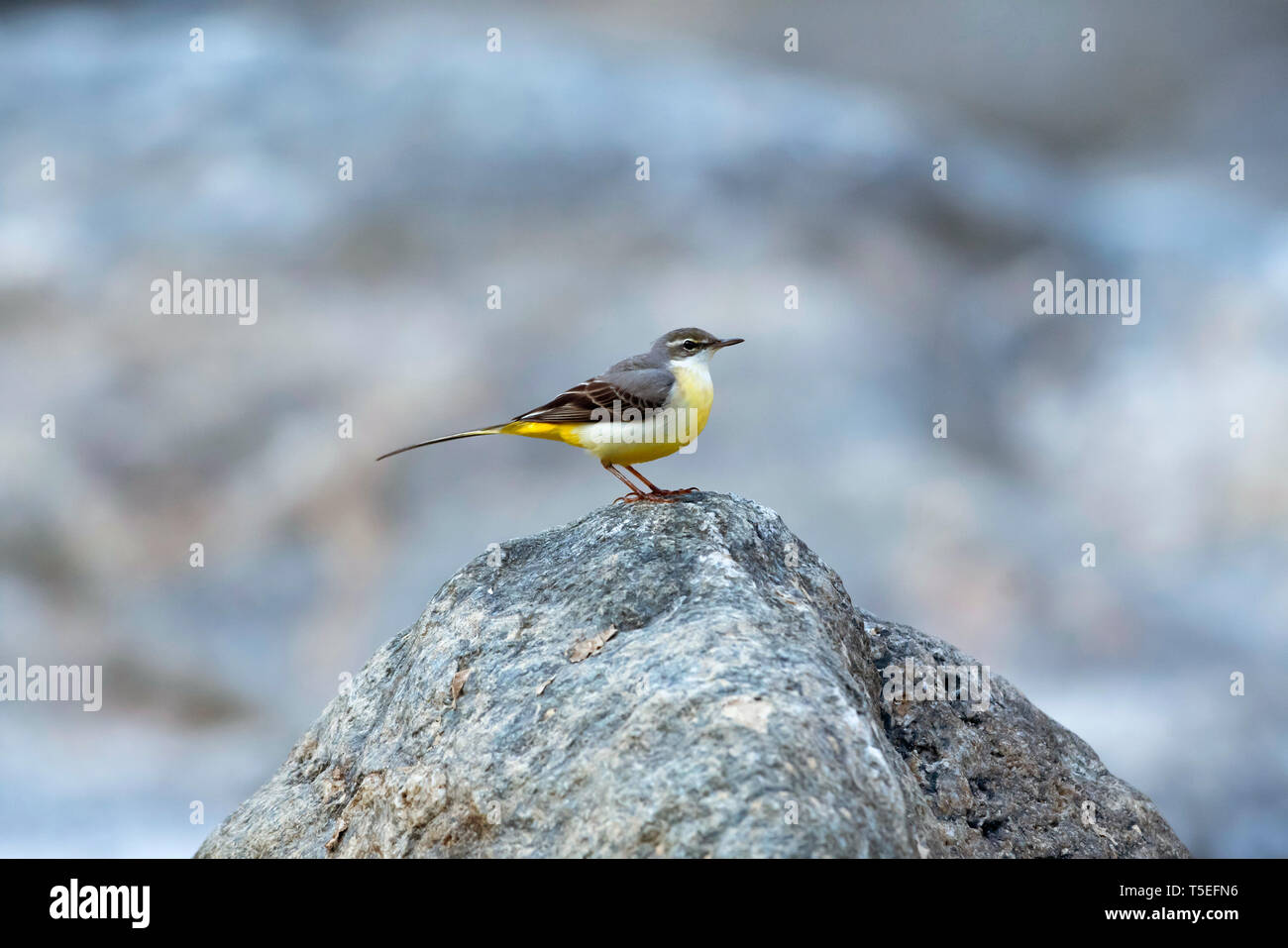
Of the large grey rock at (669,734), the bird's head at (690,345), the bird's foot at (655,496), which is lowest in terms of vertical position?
the large grey rock at (669,734)

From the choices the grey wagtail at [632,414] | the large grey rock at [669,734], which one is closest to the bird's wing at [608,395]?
the grey wagtail at [632,414]

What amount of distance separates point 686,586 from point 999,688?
322cm

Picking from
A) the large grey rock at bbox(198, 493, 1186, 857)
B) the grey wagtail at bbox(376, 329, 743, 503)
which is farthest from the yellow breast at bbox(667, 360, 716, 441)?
the large grey rock at bbox(198, 493, 1186, 857)

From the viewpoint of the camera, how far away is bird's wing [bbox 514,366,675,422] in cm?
746

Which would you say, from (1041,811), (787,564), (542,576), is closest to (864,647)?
(787,564)

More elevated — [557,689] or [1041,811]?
[557,689]

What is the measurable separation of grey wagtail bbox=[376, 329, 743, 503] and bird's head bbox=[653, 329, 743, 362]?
0.01 meters

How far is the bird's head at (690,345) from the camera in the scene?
8016 mm

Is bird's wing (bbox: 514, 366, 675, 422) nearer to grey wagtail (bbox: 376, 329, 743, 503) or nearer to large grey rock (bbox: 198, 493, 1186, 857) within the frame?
grey wagtail (bbox: 376, 329, 743, 503)

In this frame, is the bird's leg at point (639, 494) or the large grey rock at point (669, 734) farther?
the bird's leg at point (639, 494)

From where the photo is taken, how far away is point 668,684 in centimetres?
514

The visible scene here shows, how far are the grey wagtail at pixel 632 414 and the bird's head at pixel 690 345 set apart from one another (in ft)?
0.04

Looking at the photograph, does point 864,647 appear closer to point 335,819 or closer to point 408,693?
point 408,693

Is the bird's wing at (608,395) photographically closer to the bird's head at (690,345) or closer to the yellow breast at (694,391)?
the yellow breast at (694,391)
